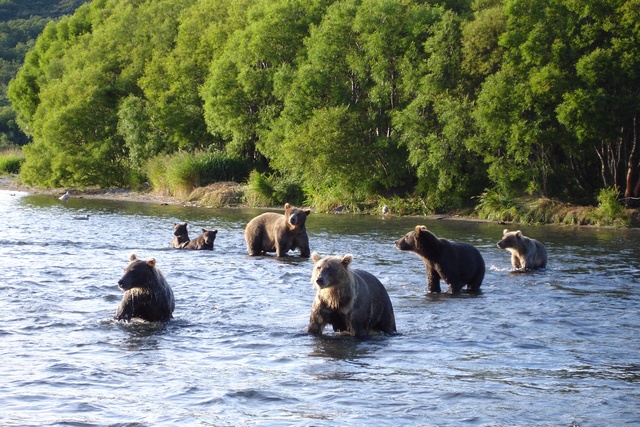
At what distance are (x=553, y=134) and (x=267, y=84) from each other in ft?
60.7

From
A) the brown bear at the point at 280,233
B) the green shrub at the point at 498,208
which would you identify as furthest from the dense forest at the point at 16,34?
the brown bear at the point at 280,233

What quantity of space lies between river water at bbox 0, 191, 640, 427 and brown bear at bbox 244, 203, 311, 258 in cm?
112

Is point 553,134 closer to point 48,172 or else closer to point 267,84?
point 267,84

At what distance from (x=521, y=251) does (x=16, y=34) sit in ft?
426

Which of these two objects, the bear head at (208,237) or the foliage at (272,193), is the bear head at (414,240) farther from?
the foliage at (272,193)

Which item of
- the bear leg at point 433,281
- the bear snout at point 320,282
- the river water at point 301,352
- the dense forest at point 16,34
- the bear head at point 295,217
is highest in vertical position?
the dense forest at point 16,34

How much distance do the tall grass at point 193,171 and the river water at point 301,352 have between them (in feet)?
94.2

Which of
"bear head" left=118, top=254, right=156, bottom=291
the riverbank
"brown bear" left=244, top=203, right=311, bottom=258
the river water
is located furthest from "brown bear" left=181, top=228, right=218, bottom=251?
the riverbank

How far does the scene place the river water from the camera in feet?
30.3

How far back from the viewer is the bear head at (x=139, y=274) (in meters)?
12.8

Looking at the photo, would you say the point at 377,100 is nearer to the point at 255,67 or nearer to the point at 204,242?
the point at 255,67

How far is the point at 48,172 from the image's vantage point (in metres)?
59.1

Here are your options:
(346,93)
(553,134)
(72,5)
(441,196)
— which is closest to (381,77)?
(346,93)

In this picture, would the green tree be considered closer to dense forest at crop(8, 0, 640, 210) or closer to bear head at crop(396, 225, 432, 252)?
dense forest at crop(8, 0, 640, 210)
